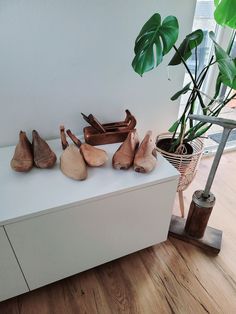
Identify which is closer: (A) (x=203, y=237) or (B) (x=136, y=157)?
(B) (x=136, y=157)

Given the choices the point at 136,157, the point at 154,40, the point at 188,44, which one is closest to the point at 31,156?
the point at 136,157

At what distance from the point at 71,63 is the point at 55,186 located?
527mm

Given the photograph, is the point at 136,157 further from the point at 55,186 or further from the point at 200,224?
the point at 200,224

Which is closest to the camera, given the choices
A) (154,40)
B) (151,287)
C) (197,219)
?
(154,40)

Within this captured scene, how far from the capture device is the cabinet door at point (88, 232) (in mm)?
745

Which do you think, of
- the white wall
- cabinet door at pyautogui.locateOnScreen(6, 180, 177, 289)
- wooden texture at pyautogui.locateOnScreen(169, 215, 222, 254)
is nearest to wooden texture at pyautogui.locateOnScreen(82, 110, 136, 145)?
the white wall

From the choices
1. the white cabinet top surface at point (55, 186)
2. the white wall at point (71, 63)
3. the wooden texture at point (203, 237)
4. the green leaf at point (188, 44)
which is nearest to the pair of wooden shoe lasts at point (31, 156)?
the white cabinet top surface at point (55, 186)

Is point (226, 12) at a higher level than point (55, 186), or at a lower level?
higher

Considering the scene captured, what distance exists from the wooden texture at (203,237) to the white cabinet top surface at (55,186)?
471 millimetres

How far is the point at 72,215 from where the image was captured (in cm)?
76

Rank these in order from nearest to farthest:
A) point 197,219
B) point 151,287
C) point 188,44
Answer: point 188,44 → point 151,287 → point 197,219

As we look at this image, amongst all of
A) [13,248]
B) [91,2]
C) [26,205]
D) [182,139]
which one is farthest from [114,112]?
[13,248]

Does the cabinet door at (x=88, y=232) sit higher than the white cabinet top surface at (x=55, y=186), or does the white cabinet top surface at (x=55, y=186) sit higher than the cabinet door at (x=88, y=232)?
the white cabinet top surface at (x=55, y=186)

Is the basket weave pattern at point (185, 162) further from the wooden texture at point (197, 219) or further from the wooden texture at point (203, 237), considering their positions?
the wooden texture at point (203, 237)
